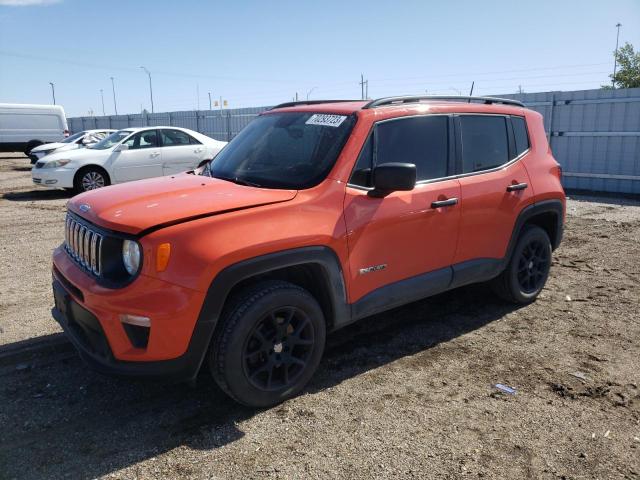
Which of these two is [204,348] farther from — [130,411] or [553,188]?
[553,188]

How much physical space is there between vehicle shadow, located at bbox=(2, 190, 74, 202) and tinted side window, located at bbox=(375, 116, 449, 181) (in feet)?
34.9

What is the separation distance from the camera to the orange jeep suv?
2.88 m

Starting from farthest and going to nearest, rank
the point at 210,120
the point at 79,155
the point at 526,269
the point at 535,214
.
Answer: the point at 210,120 < the point at 79,155 < the point at 526,269 < the point at 535,214

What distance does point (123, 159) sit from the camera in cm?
1212

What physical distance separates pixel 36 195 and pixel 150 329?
1176 centimetres

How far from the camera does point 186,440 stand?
9.86 feet

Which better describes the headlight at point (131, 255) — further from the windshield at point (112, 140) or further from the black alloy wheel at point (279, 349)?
the windshield at point (112, 140)

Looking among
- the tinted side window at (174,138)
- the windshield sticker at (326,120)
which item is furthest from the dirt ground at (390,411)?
the tinted side window at (174,138)

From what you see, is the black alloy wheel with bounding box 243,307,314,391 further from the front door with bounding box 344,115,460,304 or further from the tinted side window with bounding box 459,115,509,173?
the tinted side window with bounding box 459,115,509,173

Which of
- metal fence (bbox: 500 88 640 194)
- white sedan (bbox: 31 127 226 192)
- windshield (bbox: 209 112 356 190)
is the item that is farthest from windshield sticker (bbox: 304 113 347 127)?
metal fence (bbox: 500 88 640 194)

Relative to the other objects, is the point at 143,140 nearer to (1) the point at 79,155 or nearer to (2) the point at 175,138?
(2) the point at 175,138

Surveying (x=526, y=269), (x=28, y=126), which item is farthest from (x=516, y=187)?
(x=28, y=126)

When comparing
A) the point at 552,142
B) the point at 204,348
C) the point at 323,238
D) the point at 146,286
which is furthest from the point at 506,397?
the point at 552,142

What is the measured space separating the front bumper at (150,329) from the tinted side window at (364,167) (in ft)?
4.39
